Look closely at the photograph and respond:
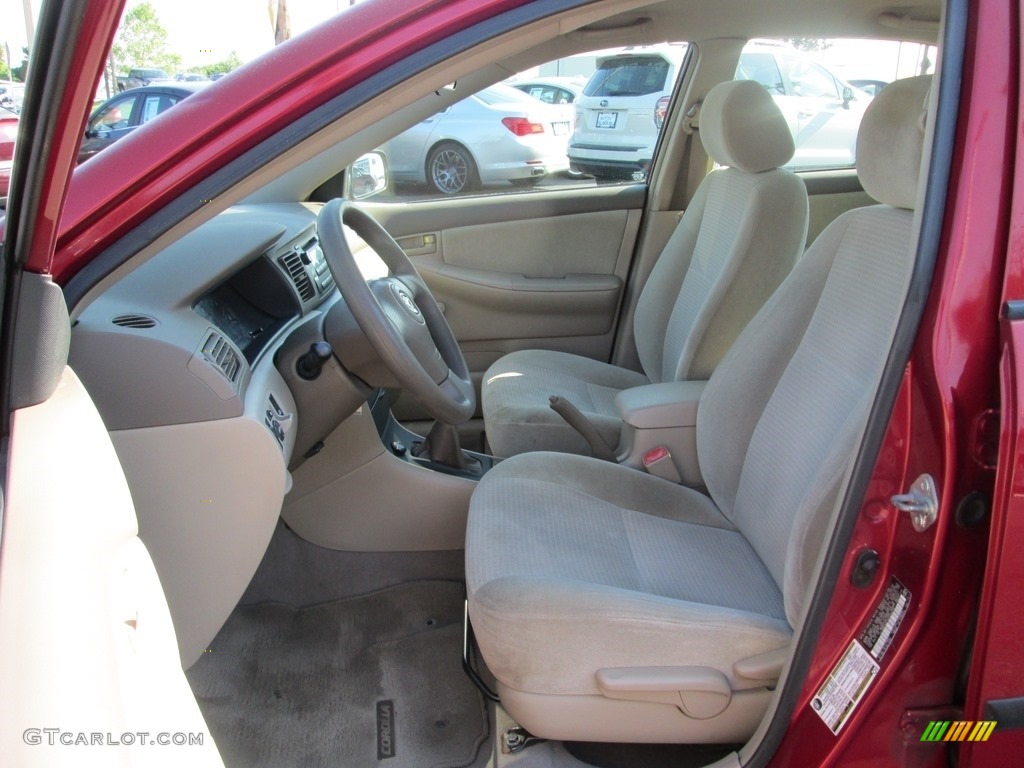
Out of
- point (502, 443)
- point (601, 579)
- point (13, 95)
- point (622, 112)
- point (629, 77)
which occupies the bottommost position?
point (502, 443)

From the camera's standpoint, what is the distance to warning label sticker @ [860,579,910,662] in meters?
1.10

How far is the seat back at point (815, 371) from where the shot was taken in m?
1.28

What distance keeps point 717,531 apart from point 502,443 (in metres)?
0.72

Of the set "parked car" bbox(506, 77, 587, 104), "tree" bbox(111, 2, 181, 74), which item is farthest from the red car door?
"parked car" bbox(506, 77, 587, 104)

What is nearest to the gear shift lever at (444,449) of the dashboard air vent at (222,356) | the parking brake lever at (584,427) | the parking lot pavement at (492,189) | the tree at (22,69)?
the parking brake lever at (584,427)

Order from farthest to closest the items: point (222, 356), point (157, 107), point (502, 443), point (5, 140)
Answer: point (502, 443) → point (157, 107) → point (222, 356) → point (5, 140)

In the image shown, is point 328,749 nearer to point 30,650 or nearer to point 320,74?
point 30,650

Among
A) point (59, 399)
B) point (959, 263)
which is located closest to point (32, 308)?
point (59, 399)

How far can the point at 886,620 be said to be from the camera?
1.11 meters

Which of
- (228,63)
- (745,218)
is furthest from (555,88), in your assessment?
(228,63)

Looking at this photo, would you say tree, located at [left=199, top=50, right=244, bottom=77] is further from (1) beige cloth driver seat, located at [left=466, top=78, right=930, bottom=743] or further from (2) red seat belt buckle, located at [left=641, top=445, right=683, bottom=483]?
(2) red seat belt buckle, located at [left=641, top=445, right=683, bottom=483]

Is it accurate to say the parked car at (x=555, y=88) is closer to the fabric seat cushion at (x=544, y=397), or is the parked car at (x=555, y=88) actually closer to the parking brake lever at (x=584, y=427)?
the fabric seat cushion at (x=544, y=397)

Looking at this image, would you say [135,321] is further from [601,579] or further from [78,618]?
[601,579]

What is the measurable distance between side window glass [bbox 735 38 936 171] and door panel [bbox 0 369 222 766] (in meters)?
1.87
